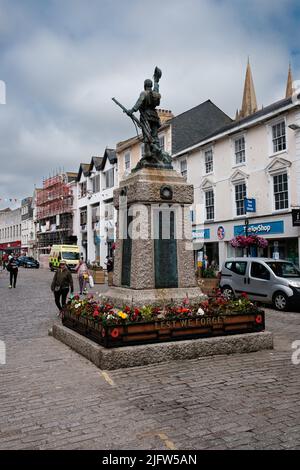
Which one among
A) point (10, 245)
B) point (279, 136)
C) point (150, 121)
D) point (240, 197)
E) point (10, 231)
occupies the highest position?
point (279, 136)

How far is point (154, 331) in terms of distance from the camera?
6.51m

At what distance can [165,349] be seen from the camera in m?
6.49

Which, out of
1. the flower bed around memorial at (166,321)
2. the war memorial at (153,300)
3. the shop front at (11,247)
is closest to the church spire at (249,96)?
the shop front at (11,247)

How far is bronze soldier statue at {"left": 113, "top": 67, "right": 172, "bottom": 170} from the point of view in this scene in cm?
855

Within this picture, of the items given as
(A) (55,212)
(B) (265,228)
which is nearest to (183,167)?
(B) (265,228)

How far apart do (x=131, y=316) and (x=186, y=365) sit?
3.63ft

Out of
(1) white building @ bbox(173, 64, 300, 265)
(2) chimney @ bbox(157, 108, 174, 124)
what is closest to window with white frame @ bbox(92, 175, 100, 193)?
(2) chimney @ bbox(157, 108, 174, 124)

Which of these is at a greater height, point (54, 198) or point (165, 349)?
point (54, 198)

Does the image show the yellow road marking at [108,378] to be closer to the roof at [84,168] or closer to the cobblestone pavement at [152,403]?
→ the cobblestone pavement at [152,403]

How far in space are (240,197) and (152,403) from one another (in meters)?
23.2

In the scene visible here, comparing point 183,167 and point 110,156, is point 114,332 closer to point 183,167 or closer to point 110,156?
point 183,167

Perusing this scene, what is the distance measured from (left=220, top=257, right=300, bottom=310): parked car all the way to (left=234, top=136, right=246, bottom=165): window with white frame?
39.0ft

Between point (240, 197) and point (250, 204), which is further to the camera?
point (240, 197)
